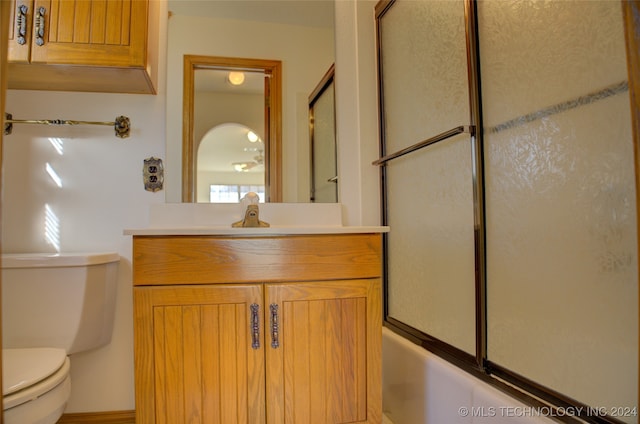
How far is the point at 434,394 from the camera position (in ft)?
3.85

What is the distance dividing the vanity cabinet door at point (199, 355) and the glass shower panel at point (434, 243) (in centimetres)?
63

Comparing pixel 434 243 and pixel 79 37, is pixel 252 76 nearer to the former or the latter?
pixel 79 37

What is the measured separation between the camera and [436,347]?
4.14ft

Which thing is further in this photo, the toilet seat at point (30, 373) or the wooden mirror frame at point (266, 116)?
the wooden mirror frame at point (266, 116)

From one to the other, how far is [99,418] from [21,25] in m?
1.42

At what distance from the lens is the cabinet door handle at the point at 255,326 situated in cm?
103

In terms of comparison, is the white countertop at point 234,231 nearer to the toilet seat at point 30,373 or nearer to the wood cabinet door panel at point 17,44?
the toilet seat at point 30,373

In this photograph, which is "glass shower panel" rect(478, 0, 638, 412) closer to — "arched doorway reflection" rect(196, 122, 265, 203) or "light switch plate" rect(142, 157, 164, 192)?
"arched doorway reflection" rect(196, 122, 265, 203)

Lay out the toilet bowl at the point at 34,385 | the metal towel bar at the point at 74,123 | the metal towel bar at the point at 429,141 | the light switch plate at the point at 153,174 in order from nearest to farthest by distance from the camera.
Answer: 1. the toilet bowl at the point at 34,385
2. the metal towel bar at the point at 429,141
3. the metal towel bar at the point at 74,123
4. the light switch plate at the point at 153,174

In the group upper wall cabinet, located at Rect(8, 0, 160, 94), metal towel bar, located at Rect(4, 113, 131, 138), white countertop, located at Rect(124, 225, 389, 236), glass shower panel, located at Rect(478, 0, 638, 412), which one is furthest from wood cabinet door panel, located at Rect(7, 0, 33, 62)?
glass shower panel, located at Rect(478, 0, 638, 412)

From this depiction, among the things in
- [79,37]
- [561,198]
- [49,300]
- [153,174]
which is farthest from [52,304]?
[561,198]

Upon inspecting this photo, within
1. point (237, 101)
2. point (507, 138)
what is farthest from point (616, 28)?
point (237, 101)

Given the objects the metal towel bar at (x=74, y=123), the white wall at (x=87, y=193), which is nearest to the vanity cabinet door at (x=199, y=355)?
the white wall at (x=87, y=193)

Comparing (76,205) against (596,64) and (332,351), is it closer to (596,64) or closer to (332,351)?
(332,351)
